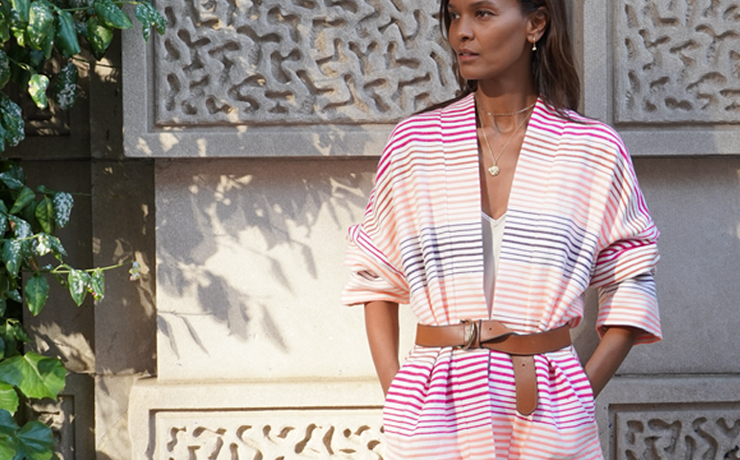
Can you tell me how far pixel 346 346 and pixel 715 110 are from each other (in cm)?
133

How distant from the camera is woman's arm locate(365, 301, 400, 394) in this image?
68.6 inches

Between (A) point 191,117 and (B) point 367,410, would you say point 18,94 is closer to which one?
(A) point 191,117

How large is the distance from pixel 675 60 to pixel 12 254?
1.94 metres

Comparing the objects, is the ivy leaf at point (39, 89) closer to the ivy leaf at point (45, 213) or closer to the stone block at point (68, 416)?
the ivy leaf at point (45, 213)

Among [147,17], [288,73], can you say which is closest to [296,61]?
[288,73]

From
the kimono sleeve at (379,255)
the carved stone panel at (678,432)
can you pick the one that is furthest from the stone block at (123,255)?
the carved stone panel at (678,432)

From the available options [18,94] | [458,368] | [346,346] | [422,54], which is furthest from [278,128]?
[458,368]

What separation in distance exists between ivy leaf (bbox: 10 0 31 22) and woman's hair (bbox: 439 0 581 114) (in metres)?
0.97

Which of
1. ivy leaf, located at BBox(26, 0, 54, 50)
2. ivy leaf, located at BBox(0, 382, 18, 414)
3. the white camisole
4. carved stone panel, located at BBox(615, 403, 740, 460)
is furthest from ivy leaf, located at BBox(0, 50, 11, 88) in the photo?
carved stone panel, located at BBox(615, 403, 740, 460)

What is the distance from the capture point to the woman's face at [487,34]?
1.62 metres

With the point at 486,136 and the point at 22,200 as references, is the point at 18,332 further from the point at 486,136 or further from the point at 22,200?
the point at 486,136

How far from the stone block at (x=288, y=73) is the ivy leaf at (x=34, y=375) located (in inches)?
27.1

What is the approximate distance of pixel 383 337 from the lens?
5.81 ft

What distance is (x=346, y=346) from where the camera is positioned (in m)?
2.49
